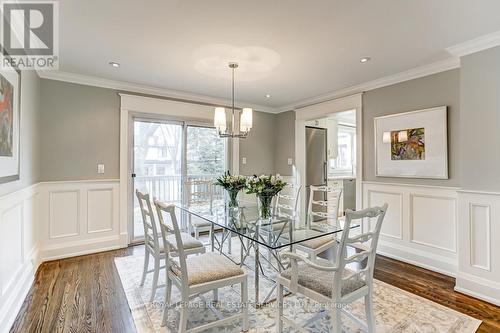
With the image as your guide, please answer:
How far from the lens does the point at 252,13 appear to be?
1.98 metres

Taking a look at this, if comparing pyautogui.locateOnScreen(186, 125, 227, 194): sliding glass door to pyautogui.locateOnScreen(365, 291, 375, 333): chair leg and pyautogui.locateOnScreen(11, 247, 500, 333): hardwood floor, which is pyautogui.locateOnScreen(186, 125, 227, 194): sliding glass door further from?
pyautogui.locateOnScreen(365, 291, 375, 333): chair leg

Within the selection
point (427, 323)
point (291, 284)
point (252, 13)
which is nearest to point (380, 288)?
point (427, 323)

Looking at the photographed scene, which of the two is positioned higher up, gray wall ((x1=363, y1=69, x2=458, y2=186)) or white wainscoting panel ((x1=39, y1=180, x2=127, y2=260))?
gray wall ((x1=363, y1=69, x2=458, y2=186))

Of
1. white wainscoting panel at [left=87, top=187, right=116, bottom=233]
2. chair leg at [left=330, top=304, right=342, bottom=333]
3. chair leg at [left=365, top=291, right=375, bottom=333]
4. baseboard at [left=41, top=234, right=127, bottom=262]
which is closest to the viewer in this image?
chair leg at [left=330, top=304, right=342, bottom=333]

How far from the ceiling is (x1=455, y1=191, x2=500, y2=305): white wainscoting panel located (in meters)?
1.54

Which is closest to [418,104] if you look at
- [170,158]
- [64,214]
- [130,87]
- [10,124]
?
[170,158]

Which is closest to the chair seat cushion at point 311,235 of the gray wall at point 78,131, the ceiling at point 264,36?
the ceiling at point 264,36

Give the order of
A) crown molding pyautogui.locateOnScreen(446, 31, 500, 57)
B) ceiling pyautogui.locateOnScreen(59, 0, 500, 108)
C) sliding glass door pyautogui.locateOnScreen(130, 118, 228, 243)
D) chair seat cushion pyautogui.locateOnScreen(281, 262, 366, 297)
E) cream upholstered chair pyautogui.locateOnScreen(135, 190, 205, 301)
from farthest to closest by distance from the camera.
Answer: sliding glass door pyautogui.locateOnScreen(130, 118, 228, 243)
crown molding pyautogui.locateOnScreen(446, 31, 500, 57)
cream upholstered chair pyautogui.locateOnScreen(135, 190, 205, 301)
ceiling pyautogui.locateOnScreen(59, 0, 500, 108)
chair seat cushion pyautogui.locateOnScreen(281, 262, 366, 297)

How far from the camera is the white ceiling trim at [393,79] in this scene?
289 centimetres

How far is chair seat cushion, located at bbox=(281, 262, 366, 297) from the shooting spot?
1652mm

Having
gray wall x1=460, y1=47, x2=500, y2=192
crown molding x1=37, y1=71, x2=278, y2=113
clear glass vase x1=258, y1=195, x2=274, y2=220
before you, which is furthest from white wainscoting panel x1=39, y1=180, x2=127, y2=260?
gray wall x1=460, y1=47, x2=500, y2=192

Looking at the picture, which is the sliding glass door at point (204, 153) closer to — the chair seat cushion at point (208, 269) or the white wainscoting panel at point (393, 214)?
the chair seat cushion at point (208, 269)

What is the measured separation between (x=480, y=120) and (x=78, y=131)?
4678 millimetres

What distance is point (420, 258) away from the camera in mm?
3160
